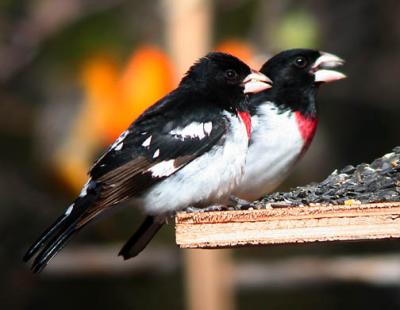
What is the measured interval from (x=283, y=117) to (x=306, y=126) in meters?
0.12

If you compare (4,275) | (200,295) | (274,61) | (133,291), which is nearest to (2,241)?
(4,275)

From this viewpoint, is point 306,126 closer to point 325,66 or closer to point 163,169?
point 325,66

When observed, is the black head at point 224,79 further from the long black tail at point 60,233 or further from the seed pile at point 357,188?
the long black tail at point 60,233

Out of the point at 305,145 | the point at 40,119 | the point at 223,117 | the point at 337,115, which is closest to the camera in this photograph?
the point at 223,117

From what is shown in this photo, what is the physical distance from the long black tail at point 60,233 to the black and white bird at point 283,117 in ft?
3.24

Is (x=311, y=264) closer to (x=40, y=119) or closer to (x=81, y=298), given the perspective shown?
(x=40, y=119)

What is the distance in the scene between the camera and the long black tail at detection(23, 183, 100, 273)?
380 centimetres

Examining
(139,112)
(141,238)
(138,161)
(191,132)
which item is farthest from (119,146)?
(139,112)

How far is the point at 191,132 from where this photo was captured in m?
4.09

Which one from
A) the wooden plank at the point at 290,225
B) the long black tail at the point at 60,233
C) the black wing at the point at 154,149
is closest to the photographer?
the wooden plank at the point at 290,225

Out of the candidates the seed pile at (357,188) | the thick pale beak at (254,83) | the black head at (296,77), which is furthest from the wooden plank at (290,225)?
the black head at (296,77)

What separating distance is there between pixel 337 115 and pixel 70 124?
3.54 meters

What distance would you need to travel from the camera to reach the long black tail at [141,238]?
4148 millimetres

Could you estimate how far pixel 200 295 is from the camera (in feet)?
20.2
